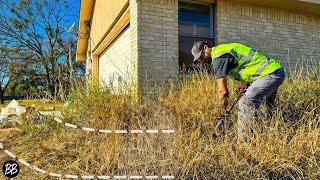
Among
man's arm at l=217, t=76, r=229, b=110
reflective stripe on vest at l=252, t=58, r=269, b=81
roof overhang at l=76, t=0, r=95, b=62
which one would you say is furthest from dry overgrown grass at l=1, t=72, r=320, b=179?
roof overhang at l=76, t=0, r=95, b=62

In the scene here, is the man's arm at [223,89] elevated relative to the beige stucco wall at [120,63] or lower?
lower

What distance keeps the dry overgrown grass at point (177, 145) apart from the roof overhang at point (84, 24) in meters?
12.3

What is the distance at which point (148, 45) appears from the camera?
885cm

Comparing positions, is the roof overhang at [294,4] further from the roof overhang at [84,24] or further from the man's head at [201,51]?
the roof overhang at [84,24]

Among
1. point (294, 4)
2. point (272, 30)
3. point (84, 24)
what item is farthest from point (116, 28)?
point (84, 24)

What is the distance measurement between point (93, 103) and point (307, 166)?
318cm

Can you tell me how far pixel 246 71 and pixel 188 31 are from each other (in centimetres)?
472

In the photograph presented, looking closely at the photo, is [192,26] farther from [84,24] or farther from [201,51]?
[84,24]

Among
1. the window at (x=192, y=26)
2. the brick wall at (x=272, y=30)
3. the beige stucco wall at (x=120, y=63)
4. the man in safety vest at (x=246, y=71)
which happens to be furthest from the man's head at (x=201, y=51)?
the brick wall at (x=272, y=30)

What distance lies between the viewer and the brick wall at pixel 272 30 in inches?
393

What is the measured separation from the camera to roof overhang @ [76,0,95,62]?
1748cm

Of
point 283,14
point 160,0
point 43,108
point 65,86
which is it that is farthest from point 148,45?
point 283,14

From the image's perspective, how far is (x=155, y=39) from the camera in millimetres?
8977

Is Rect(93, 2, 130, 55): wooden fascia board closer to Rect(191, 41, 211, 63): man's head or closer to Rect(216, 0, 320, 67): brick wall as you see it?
Rect(216, 0, 320, 67): brick wall
